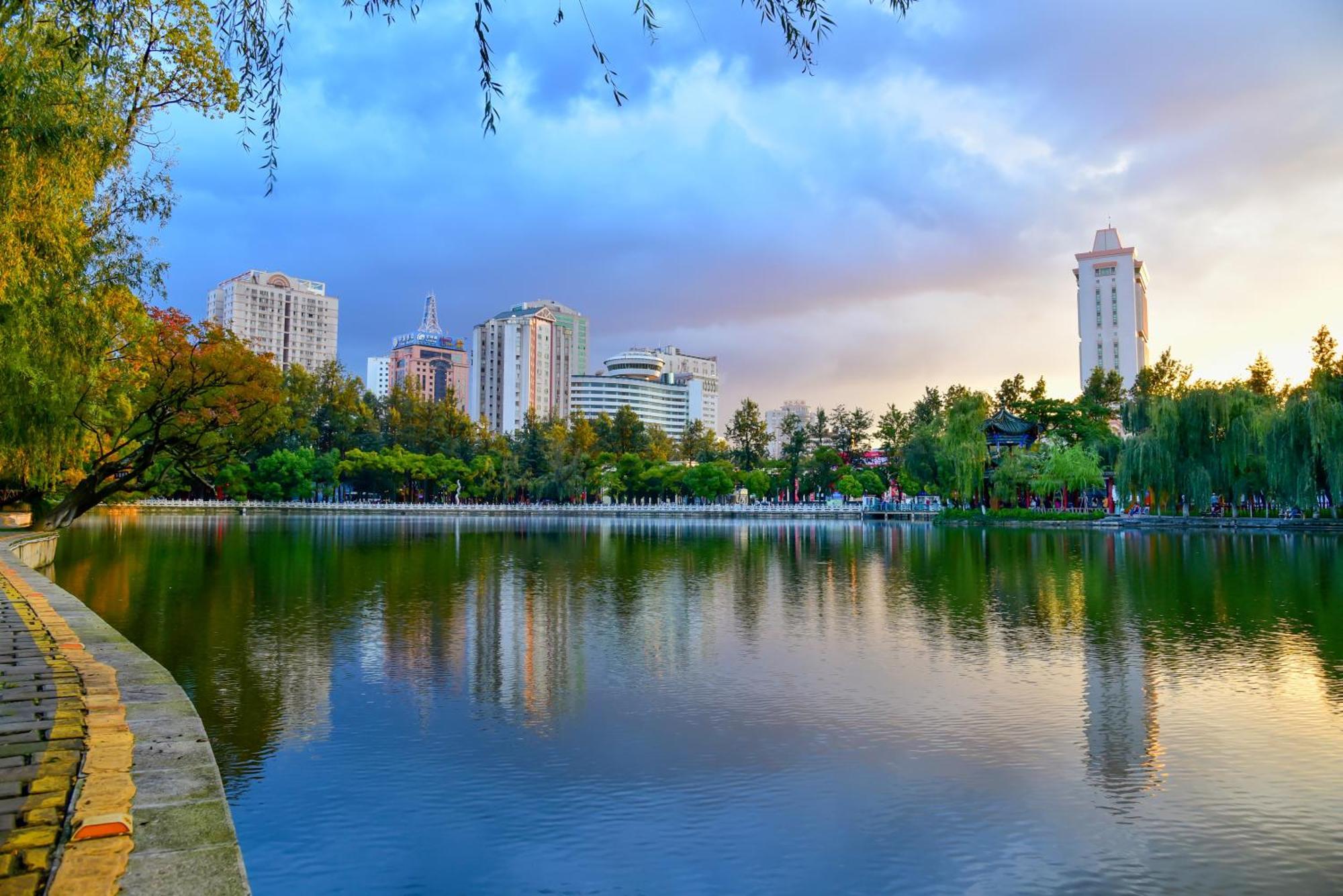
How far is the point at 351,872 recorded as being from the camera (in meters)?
4.56

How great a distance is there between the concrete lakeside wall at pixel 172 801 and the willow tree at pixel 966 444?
47308mm

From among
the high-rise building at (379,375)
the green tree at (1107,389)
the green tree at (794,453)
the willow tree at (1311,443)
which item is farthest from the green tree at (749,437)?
the high-rise building at (379,375)

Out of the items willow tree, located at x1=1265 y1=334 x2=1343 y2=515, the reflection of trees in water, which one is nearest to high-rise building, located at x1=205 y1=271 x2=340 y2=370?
→ the reflection of trees in water

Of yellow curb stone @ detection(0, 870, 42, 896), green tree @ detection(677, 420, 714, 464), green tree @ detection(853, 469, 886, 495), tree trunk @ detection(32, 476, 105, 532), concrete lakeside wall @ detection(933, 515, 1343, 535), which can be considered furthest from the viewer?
green tree @ detection(677, 420, 714, 464)

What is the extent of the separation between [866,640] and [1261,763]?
16.7ft

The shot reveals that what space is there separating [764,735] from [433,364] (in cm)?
16596

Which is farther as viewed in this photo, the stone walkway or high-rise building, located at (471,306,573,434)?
high-rise building, located at (471,306,573,434)

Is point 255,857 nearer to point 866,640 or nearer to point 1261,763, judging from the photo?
point 1261,763

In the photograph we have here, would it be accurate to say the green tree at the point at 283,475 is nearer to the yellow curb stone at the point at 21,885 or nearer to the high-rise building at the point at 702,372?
the yellow curb stone at the point at 21,885

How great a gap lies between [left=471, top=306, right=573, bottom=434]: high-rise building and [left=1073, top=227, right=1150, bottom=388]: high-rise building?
257 ft

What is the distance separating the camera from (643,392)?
509 feet

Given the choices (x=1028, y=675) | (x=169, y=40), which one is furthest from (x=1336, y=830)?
(x=169, y=40)

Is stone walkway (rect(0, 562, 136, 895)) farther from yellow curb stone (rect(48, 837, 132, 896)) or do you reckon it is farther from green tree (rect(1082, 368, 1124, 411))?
green tree (rect(1082, 368, 1124, 411))

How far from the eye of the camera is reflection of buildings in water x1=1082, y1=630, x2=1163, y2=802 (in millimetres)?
5988
